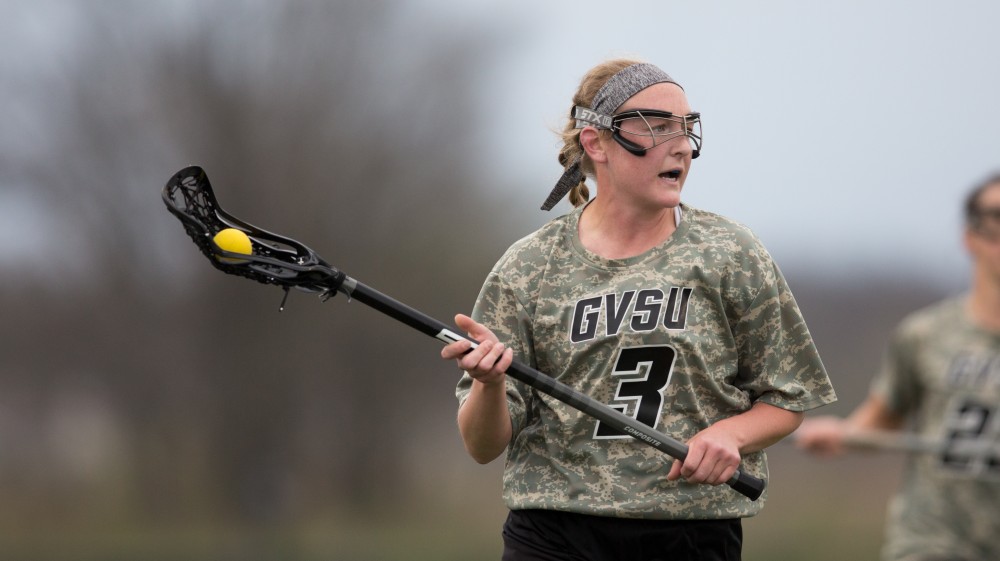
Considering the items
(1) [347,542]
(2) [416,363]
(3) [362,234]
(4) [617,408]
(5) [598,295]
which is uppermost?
(3) [362,234]

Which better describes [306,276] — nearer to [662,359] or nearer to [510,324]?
[510,324]

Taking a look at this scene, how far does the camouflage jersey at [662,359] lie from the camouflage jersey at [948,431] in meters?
0.61

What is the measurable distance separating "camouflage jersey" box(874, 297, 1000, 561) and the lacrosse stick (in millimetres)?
602

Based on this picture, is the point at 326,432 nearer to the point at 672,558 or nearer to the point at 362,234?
the point at 362,234

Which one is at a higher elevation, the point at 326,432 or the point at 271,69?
the point at 271,69

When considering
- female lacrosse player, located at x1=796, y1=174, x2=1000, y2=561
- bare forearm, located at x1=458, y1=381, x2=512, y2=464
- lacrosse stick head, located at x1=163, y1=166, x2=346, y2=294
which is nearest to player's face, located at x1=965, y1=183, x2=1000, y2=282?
female lacrosse player, located at x1=796, y1=174, x2=1000, y2=561

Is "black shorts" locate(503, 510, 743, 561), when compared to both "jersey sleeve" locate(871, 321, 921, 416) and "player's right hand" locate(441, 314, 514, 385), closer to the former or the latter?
"player's right hand" locate(441, 314, 514, 385)

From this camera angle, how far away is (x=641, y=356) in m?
3.86

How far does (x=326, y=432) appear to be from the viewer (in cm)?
1595

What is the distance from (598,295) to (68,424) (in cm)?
1301

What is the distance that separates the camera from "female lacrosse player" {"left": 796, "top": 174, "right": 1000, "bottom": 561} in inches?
123

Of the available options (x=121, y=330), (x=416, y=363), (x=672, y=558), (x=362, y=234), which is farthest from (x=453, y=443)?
(x=672, y=558)

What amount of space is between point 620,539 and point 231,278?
1240cm

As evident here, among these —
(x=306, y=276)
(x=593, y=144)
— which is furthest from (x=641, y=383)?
(x=306, y=276)
